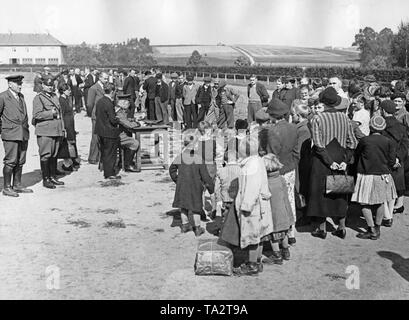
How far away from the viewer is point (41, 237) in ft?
26.2

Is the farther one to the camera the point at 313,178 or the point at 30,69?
the point at 30,69

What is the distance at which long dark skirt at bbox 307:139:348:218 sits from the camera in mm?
7867

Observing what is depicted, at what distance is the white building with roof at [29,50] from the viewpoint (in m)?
142

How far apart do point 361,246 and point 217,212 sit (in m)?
2.48

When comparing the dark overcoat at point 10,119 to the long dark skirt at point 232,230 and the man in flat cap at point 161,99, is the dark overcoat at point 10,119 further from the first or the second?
the man in flat cap at point 161,99

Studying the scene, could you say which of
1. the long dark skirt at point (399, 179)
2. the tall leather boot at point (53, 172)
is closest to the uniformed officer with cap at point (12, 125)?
the tall leather boot at point (53, 172)

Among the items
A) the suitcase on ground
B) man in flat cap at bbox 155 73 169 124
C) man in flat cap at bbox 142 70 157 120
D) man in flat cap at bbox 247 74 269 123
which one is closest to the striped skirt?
the suitcase on ground

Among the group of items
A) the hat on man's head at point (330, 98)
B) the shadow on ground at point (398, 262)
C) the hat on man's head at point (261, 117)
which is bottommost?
the shadow on ground at point (398, 262)

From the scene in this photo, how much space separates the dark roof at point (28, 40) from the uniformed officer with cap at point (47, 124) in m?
139

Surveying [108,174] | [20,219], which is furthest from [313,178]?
[108,174]

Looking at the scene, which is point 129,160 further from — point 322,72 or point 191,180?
point 322,72

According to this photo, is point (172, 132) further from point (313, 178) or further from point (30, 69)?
point (30, 69)

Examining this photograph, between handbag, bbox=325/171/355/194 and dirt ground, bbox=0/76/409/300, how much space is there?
71cm

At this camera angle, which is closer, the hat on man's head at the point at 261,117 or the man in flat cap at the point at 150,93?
the hat on man's head at the point at 261,117
